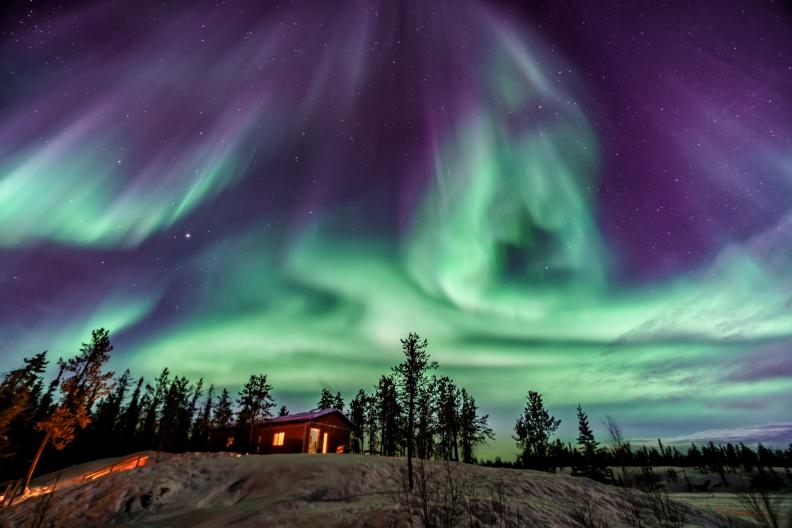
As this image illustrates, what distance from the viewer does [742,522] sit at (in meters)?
18.8

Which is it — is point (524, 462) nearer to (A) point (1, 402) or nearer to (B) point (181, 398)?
(B) point (181, 398)

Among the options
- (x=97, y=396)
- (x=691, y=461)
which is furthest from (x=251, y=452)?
(x=691, y=461)

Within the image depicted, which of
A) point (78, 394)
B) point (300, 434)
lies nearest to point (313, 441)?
point (300, 434)

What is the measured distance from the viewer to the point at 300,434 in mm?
39281

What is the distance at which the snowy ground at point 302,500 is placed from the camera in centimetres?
1235

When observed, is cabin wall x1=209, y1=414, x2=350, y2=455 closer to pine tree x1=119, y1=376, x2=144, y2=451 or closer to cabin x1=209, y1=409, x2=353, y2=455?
cabin x1=209, y1=409, x2=353, y2=455

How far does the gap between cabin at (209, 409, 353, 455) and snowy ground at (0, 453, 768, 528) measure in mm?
15045

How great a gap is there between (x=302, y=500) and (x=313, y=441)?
83.1 ft

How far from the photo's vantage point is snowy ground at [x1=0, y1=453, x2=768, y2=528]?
1235 centimetres

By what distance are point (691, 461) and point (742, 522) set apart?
141405 mm

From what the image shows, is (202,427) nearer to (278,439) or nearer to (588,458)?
(278,439)

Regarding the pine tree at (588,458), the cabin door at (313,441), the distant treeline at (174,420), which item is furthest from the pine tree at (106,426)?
the pine tree at (588,458)

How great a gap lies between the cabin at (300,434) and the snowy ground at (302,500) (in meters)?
15.0

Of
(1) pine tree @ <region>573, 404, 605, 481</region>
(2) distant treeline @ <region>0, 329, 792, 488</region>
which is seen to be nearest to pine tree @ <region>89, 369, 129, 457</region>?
(2) distant treeline @ <region>0, 329, 792, 488</region>
